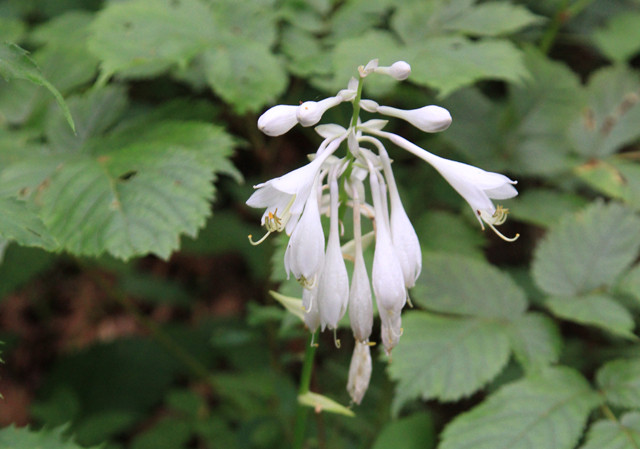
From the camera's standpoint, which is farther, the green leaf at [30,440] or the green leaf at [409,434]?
the green leaf at [409,434]

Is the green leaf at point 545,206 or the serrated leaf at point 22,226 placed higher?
the serrated leaf at point 22,226

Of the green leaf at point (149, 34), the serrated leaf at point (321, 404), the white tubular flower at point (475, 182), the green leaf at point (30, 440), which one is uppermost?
the white tubular flower at point (475, 182)

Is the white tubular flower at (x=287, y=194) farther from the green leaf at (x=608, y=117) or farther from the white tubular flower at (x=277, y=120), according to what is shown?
the green leaf at (x=608, y=117)

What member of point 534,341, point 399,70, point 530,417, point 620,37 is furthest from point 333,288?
point 620,37

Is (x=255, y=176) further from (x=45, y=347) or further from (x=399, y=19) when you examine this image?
(x=45, y=347)

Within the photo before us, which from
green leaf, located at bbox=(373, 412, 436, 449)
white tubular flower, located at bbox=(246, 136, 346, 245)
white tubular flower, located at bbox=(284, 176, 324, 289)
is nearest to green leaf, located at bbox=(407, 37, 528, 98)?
white tubular flower, located at bbox=(246, 136, 346, 245)

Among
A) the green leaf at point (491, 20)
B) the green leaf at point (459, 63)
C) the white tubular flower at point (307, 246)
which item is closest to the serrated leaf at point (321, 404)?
the white tubular flower at point (307, 246)

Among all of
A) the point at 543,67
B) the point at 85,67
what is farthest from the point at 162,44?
the point at 543,67
